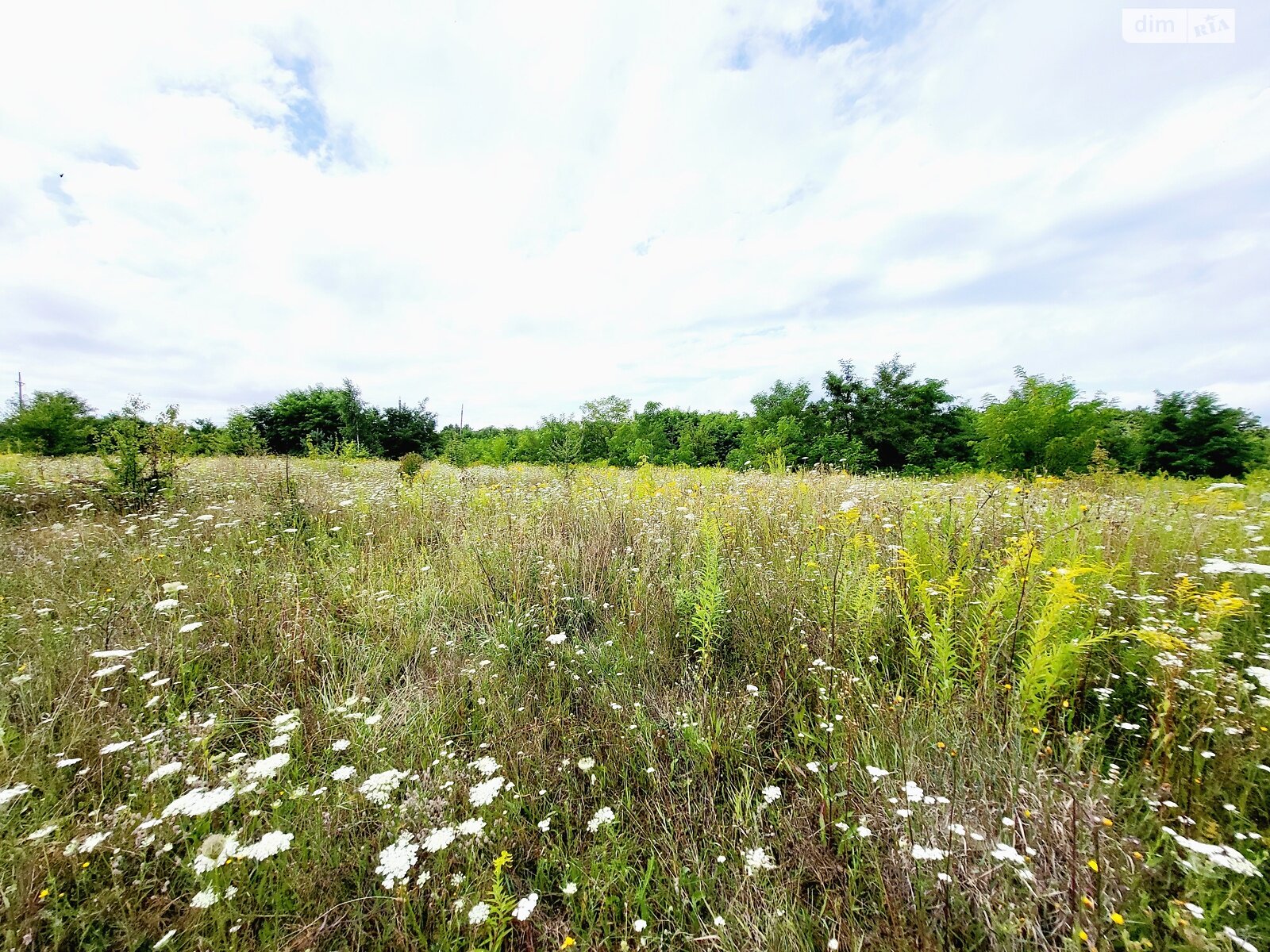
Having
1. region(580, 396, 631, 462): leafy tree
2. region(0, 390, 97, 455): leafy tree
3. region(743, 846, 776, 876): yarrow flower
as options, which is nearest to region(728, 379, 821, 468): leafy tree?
region(580, 396, 631, 462): leafy tree

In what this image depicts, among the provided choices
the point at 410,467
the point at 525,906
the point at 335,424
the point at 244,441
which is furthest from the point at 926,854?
the point at 335,424

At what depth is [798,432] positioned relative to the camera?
23484 mm

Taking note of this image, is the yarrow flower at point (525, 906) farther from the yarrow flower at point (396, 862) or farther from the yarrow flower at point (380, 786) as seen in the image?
the yarrow flower at point (380, 786)

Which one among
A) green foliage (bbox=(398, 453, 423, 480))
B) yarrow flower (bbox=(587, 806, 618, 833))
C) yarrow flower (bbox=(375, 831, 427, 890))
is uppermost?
green foliage (bbox=(398, 453, 423, 480))

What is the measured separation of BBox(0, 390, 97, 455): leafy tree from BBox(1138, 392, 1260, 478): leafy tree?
41.4 metres

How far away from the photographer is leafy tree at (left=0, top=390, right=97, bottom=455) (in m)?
18.8

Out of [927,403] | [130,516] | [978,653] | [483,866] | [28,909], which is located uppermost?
[927,403]

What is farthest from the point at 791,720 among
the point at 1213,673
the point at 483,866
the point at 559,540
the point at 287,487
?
the point at 287,487

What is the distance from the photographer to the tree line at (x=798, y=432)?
1318 cm

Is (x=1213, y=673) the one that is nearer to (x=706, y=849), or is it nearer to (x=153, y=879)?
(x=706, y=849)

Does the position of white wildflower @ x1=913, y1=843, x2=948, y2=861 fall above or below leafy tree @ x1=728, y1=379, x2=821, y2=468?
below

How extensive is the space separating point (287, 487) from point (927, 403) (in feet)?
94.5

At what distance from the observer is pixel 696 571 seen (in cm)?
278

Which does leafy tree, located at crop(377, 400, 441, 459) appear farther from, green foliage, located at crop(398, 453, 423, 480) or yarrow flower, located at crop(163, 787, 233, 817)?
yarrow flower, located at crop(163, 787, 233, 817)
